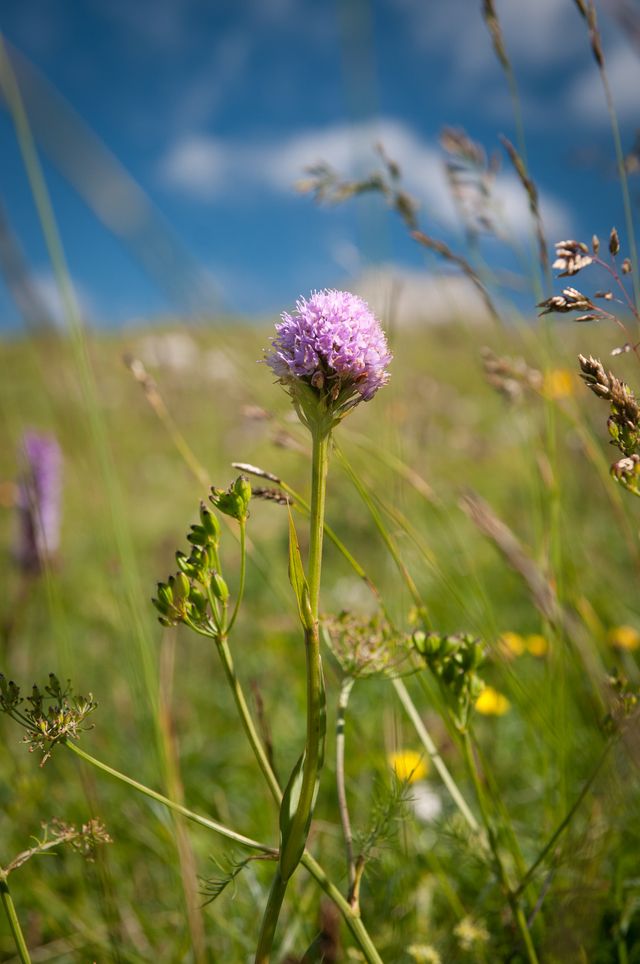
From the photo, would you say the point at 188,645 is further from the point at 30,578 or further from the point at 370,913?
the point at 370,913

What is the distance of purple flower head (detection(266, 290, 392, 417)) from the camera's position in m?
0.73

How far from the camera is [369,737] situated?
6.70ft

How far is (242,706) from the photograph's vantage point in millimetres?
708

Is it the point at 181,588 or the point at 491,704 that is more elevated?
the point at 181,588

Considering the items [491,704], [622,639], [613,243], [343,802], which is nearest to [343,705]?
[343,802]

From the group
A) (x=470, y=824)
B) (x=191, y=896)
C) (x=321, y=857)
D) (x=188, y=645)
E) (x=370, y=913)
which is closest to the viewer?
(x=191, y=896)

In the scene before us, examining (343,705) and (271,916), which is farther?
(343,705)

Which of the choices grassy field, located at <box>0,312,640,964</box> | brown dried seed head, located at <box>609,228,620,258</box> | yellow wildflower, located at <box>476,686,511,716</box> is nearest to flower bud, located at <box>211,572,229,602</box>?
grassy field, located at <box>0,312,640,964</box>

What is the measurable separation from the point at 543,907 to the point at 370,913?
1.05ft

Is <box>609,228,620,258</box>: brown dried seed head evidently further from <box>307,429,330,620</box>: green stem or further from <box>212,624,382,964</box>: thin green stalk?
<box>212,624,382,964</box>: thin green stalk

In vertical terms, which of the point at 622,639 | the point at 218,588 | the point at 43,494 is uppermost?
the point at 43,494

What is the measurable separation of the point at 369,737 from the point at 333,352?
161 centimetres

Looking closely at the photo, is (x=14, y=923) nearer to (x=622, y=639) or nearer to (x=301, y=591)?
(x=301, y=591)

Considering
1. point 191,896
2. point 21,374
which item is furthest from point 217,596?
point 21,374
